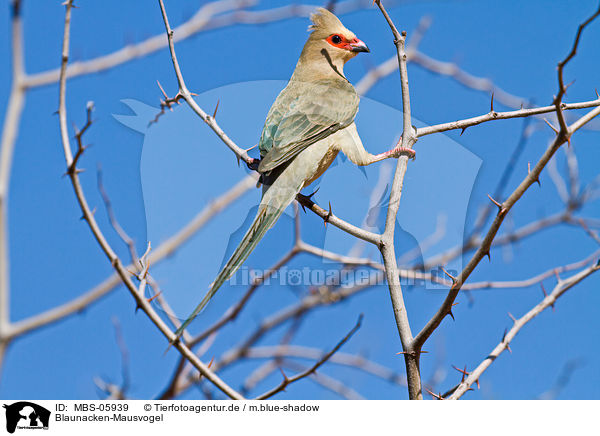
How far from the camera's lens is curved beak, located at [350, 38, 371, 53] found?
4730mm

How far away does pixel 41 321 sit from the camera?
3033 millimetres

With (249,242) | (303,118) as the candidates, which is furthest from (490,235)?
(303,118)

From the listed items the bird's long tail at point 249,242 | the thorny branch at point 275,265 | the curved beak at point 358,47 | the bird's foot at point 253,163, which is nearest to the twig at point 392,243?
the thorny branch at point 275,265

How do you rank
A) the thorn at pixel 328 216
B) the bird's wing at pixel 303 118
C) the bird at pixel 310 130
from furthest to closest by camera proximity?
the bird's wing at pixel 303 118 < the bird at pixel 310 130 < the thorn at pixel 328 216

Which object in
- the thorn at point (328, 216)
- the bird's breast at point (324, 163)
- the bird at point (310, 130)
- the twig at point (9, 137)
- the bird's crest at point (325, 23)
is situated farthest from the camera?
the bird's crest at point (325, 23)

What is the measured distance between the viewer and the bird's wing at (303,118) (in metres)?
3.83

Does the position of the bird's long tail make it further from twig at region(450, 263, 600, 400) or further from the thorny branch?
twig at region(450, 263, 600, 400)

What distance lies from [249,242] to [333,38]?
2.23m
